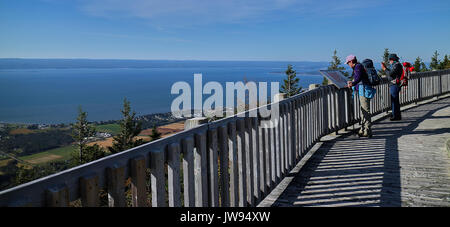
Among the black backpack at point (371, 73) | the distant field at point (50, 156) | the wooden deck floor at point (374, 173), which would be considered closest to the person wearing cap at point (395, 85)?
the wooden deck floor at point (374, 173)

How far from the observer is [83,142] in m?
66.9

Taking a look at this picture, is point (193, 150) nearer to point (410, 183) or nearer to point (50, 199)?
point (50, 199)

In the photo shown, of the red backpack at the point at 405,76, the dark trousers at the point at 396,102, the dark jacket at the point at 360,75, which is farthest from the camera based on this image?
the red backpack at the point at 405,76

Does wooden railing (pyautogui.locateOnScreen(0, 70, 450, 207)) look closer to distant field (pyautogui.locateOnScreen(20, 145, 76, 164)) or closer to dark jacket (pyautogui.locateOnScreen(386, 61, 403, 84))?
dark jacket (pyautogui.locateOnScreen(386, 61, 403, 84))

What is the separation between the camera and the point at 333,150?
693 centimetres

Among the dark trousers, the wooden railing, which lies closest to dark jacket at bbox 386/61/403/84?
the dark trousers

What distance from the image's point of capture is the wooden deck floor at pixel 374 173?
433cm

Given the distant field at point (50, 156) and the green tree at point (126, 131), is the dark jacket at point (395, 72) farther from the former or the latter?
the distant field at point (50, 156)

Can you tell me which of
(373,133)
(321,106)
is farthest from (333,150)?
(373,133)

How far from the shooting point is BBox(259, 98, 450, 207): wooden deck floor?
4.33m

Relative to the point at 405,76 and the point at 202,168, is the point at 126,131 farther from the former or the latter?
the point at 202,168

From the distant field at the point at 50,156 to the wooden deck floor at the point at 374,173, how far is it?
77.1m

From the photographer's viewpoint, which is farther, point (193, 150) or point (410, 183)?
point (410, 183)
